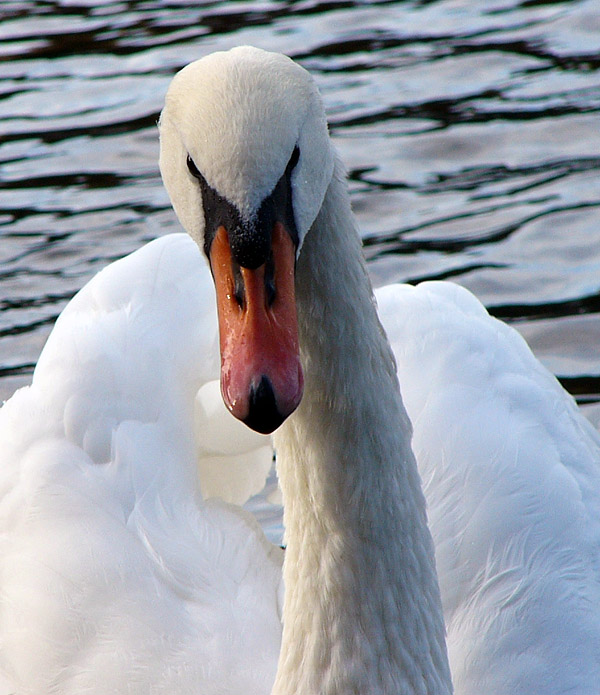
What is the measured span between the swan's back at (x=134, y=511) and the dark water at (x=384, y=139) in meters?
1.60

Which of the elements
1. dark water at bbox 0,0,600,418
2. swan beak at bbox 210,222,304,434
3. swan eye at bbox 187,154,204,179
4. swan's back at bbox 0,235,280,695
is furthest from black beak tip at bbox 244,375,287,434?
dark water at bbox 0,0,600,418

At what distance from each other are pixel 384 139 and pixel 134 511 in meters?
4.15

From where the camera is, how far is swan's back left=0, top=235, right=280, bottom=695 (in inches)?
152

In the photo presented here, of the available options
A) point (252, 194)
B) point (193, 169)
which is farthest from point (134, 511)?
point (252, 194)

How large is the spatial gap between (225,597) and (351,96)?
4800mm

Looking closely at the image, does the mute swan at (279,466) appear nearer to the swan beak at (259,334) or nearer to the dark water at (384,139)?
the swan beak at (259,334)

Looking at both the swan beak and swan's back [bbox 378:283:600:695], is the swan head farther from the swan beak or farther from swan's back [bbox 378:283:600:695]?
swan's back [bbox 378:283:600:695]

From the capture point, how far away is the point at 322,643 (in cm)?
316

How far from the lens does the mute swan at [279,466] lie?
2449 millimetres

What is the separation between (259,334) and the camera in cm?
239

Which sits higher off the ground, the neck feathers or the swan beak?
the swan beak

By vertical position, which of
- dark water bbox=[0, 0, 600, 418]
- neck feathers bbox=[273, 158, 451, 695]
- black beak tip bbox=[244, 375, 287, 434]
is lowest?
dark water bbox=[0, 0, 600, 418]

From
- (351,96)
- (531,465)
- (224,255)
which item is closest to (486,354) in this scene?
(531,465)

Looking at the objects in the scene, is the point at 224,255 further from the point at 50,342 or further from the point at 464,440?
the point at 50,342
